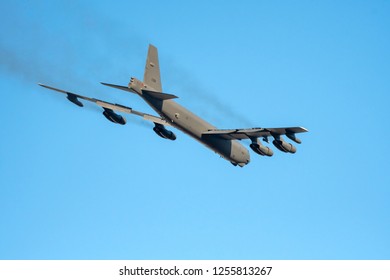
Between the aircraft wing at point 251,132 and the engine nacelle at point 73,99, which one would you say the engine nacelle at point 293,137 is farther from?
the engine nacelle at point 73,99

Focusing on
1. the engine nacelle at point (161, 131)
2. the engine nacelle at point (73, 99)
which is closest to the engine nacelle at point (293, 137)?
the engine nacelle at point (161, 131)

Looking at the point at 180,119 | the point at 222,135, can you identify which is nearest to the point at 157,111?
the point at 180,119

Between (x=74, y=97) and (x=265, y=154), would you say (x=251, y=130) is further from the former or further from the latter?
(x=74, y=97)

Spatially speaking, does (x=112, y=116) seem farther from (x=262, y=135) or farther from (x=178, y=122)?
(x=262, y=135)

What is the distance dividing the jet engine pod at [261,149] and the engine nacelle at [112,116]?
7477mm

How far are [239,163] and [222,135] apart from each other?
360 centimetres

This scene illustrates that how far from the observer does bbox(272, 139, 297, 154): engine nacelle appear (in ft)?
137

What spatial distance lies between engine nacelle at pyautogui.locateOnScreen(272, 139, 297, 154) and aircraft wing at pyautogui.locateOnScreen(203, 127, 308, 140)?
104cm

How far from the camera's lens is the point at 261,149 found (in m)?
43.0

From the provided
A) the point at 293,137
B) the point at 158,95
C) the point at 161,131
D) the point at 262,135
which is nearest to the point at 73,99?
the point at 158,95

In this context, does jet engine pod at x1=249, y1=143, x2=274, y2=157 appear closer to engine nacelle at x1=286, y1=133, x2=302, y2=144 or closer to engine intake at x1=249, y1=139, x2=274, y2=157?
engine intake at x1=249, y1=139, x2=274, y2=157

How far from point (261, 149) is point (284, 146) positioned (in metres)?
1.42

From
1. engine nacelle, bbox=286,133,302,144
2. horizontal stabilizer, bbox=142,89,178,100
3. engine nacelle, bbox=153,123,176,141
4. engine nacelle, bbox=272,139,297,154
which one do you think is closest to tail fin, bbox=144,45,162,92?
horizontal stabilizer, bbox=142,89,178,100
